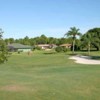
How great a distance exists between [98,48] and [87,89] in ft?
386

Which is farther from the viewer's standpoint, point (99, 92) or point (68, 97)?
point (99, 92)

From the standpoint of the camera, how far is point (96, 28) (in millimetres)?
160875

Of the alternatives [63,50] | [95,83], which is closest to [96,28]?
[63,50]

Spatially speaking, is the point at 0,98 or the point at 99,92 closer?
the point at 0,98

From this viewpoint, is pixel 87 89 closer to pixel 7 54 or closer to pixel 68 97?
pixel 68 97

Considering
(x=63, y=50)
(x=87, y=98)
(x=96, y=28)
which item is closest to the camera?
(x=87, y=98)

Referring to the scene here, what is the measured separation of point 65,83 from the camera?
81.2 ft

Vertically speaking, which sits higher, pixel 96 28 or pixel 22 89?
pixel 96 28

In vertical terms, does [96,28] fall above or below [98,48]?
above

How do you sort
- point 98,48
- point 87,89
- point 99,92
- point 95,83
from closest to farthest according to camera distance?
1. point 99,92
2. point 87,89
3. point 95,83
4. point 98,48

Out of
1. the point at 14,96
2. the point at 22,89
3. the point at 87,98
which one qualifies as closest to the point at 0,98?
the point at 14,96

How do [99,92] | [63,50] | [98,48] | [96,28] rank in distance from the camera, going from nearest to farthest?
[99,92]
[63,50]
[98,48]
[96,28]

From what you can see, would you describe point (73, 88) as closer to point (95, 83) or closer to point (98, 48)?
point (95, 83)

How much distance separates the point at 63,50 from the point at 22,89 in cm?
9851
